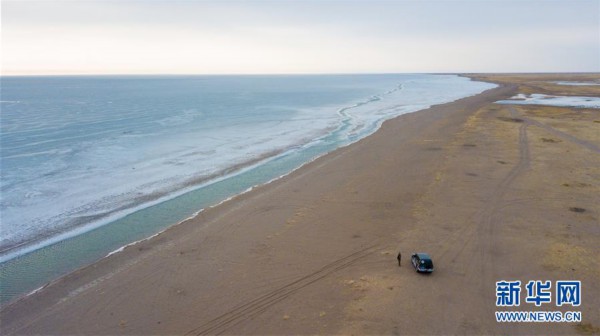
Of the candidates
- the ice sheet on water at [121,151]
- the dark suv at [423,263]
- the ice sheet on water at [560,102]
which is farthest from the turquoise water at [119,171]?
the ice sheet on water at [560,102]

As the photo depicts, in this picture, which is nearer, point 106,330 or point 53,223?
point 106,330

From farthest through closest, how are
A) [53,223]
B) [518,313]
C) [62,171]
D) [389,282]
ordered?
[62,171] → [53,223] → [389,282] → [518,313]

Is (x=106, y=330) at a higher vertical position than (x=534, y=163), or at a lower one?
lower

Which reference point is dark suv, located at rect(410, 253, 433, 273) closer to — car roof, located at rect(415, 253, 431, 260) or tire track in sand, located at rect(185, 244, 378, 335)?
car roof, located at rect(415, 253, 431, 260)

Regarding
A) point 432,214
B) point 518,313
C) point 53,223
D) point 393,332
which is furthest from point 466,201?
point 53,223

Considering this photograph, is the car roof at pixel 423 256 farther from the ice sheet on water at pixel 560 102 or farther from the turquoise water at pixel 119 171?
the ice sheet on water at pixel 560 102

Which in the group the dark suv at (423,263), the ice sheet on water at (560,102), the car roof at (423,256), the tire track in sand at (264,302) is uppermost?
the ice sheet on water at (560,102)

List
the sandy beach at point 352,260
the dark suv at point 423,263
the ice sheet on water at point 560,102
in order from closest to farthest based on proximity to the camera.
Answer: the sandy beach at point 352,260
the dark suv at point 423,263
the ice sheet on water at point 560,102

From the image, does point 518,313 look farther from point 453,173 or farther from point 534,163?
point 534,163

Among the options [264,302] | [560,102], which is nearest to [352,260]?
[264,302]
